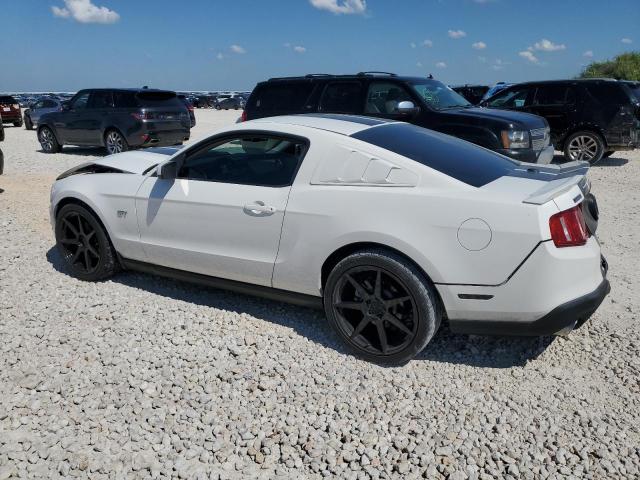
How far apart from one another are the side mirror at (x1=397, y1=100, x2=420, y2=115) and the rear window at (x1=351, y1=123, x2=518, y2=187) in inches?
158

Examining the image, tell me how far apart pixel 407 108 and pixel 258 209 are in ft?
16.5

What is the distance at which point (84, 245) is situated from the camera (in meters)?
4.83

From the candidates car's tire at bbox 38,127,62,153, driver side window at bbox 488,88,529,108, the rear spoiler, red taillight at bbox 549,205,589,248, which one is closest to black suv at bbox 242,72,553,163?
driver side window at bbox 488,88,529,108

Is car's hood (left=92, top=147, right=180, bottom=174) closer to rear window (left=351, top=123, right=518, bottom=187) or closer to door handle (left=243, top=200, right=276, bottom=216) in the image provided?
door handle (left=243, top=200, right=276, bottom=216)

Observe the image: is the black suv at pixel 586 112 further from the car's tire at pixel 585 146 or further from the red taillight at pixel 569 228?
the red taillight at pixel 569 228

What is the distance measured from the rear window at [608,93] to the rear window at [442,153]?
843 cm

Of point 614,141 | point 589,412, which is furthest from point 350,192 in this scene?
point 614,141

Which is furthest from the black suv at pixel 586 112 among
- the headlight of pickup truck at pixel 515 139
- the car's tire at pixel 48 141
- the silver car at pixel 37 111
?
the silver car at pixel 37 111

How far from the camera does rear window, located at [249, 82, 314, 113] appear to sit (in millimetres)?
9000

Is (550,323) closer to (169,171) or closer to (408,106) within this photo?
(169,171)

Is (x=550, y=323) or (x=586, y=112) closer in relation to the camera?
(x=550, y=323)

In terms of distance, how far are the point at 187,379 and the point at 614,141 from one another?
1046 cm

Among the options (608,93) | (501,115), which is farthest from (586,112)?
(501,115)

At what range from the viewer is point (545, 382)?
323 cm
